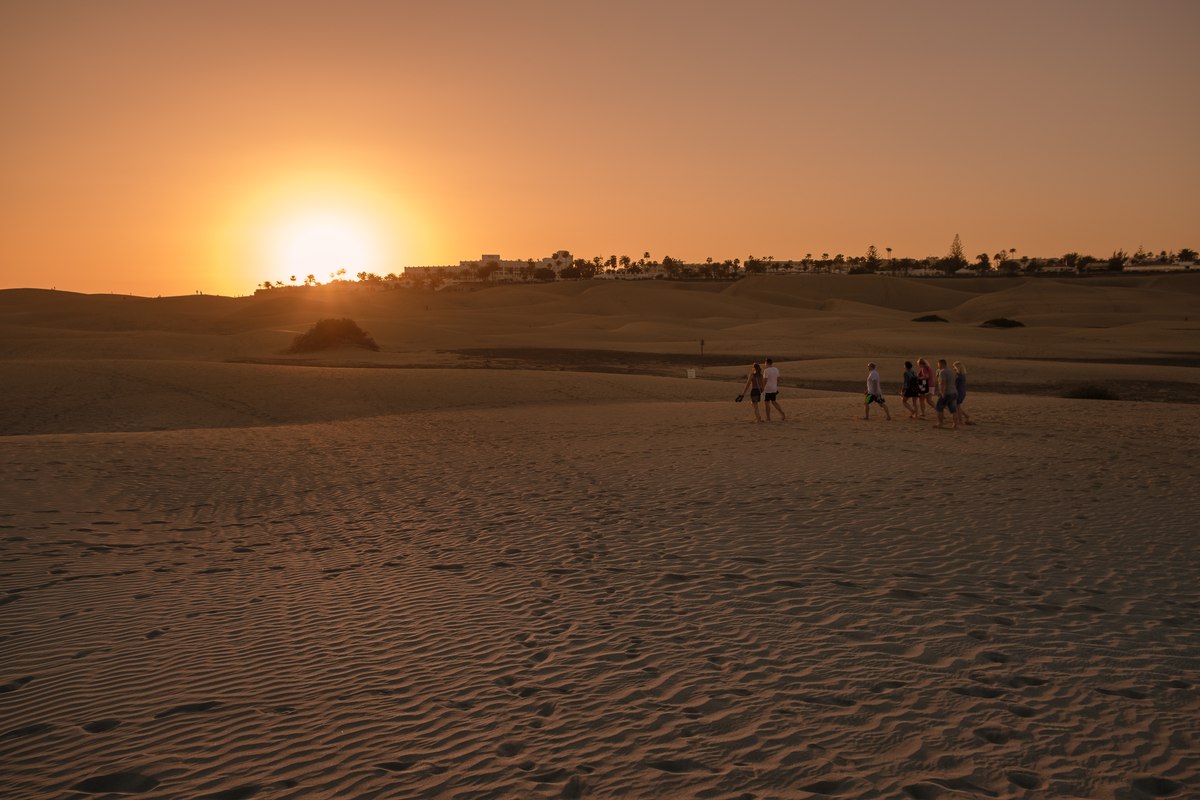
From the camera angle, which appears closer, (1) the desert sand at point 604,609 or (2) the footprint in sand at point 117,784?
(2) the footprint in sand at point 117,784

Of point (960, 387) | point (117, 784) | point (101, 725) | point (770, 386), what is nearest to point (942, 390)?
point (960, 387)

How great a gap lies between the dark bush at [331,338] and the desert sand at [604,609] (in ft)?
96.6

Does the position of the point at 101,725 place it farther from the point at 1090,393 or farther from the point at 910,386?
the point at 1090,393

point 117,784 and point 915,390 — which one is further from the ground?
point 915,390

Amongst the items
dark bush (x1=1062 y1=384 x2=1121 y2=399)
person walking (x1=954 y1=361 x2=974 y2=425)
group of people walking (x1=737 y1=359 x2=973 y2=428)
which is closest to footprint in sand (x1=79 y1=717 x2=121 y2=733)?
group of people walking (x1=737 y1=359 x2=973 y2=428)

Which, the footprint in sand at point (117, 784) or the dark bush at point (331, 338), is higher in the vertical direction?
the dark bush at point (331, 338)

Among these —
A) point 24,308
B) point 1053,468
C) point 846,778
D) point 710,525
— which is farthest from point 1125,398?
point 24,308

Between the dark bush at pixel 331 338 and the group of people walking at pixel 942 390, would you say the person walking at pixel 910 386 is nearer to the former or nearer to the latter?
the group of people walking at pixel 942 390

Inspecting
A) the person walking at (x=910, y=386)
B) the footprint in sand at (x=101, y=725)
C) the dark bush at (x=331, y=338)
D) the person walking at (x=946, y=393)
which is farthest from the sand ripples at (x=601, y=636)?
the dark bush at (x=331, y=338)

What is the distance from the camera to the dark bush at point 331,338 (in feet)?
170

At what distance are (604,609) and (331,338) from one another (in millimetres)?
47996

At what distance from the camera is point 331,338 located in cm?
5269

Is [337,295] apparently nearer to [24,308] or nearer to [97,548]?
[24,308]

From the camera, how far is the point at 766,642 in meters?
7.23
